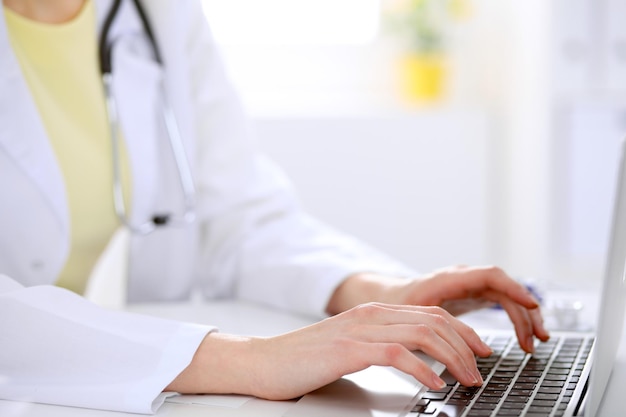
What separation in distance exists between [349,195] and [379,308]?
2.01 metres

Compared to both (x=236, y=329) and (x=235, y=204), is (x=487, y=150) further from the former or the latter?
(x=236, y=329)

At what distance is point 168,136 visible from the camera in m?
1.31

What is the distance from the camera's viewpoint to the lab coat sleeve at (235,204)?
4.20ft

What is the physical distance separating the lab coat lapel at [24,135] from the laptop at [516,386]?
52 centimetres

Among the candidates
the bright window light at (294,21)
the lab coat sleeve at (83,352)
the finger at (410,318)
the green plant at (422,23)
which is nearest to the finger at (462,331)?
the finger at (410,318)

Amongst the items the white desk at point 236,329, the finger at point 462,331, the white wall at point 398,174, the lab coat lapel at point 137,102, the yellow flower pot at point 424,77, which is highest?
the lab coat lapel at point 137,102

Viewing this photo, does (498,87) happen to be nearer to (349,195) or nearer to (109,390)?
(349,195)

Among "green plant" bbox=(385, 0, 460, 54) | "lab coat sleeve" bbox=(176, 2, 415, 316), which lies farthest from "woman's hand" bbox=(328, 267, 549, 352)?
"green plant" bbox=(385, 0, 460, 54)

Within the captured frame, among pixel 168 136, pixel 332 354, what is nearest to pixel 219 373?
pixel 332 354

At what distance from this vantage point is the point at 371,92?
319cm

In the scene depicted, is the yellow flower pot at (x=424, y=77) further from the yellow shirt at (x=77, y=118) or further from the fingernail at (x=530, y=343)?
the fingernail at (x=530, y=343)

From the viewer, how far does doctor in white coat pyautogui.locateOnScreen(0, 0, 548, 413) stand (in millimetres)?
751

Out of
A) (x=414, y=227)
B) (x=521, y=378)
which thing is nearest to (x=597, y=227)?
(x=414, y=227)

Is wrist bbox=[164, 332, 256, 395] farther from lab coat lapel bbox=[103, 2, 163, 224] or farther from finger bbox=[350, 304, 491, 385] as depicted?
lab coat lapel bbox=[103, 2, 163, 224]
